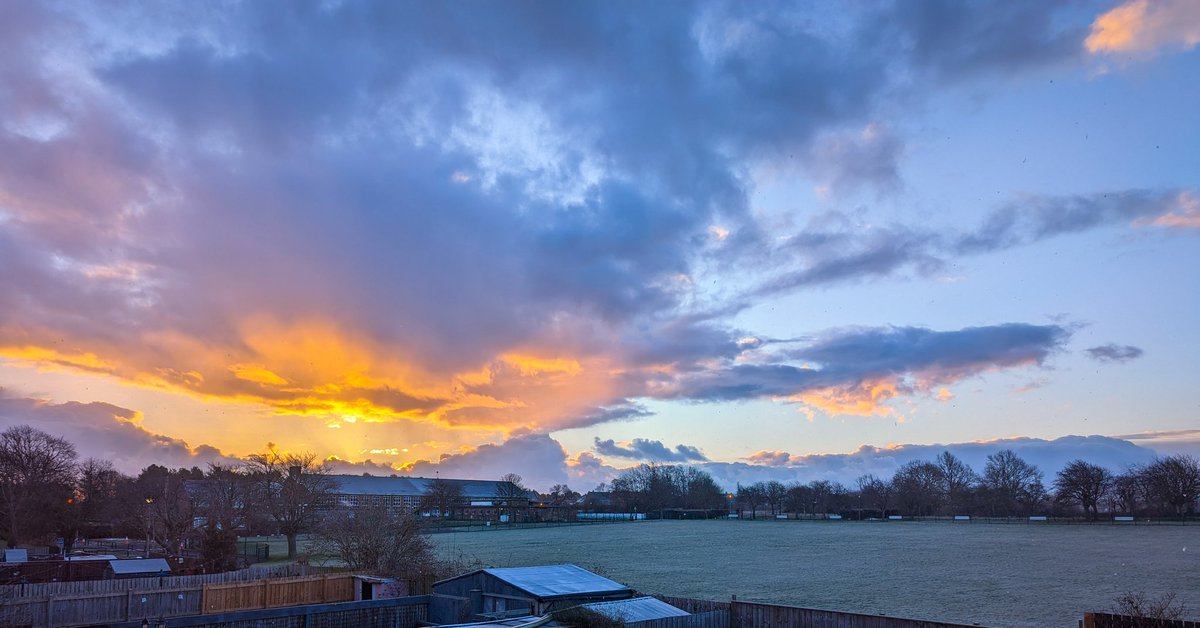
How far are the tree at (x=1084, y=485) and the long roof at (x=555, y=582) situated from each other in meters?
171

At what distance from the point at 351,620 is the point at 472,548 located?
223 feet

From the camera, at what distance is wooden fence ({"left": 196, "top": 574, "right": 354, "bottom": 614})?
30094 mm

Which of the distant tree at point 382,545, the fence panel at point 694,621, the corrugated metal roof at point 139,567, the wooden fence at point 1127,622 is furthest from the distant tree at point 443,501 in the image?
the wooden fence at point 1127,622

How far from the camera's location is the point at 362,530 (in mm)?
42438

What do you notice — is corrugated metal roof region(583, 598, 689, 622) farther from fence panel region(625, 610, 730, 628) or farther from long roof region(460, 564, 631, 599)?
long roof region(460, 564, 631, 599)

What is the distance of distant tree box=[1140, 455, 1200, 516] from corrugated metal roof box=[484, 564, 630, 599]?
531ft

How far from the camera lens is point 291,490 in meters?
76.5

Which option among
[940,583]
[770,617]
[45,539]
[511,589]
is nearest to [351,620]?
[511,589]

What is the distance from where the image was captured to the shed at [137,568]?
37.8m

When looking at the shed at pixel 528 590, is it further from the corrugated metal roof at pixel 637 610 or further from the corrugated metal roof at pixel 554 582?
the corrugated metal roof at pixel 637 610

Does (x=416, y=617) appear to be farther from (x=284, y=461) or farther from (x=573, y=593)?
(x=284, y=461)

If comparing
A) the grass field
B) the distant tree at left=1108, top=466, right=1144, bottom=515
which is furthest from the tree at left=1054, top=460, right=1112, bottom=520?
the grass field

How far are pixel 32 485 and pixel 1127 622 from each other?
94531 millimetres

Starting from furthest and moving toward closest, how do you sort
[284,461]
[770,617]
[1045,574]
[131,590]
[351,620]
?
[284,461] → [1045,574] → [131,590] → [351,620] → [770,617]
